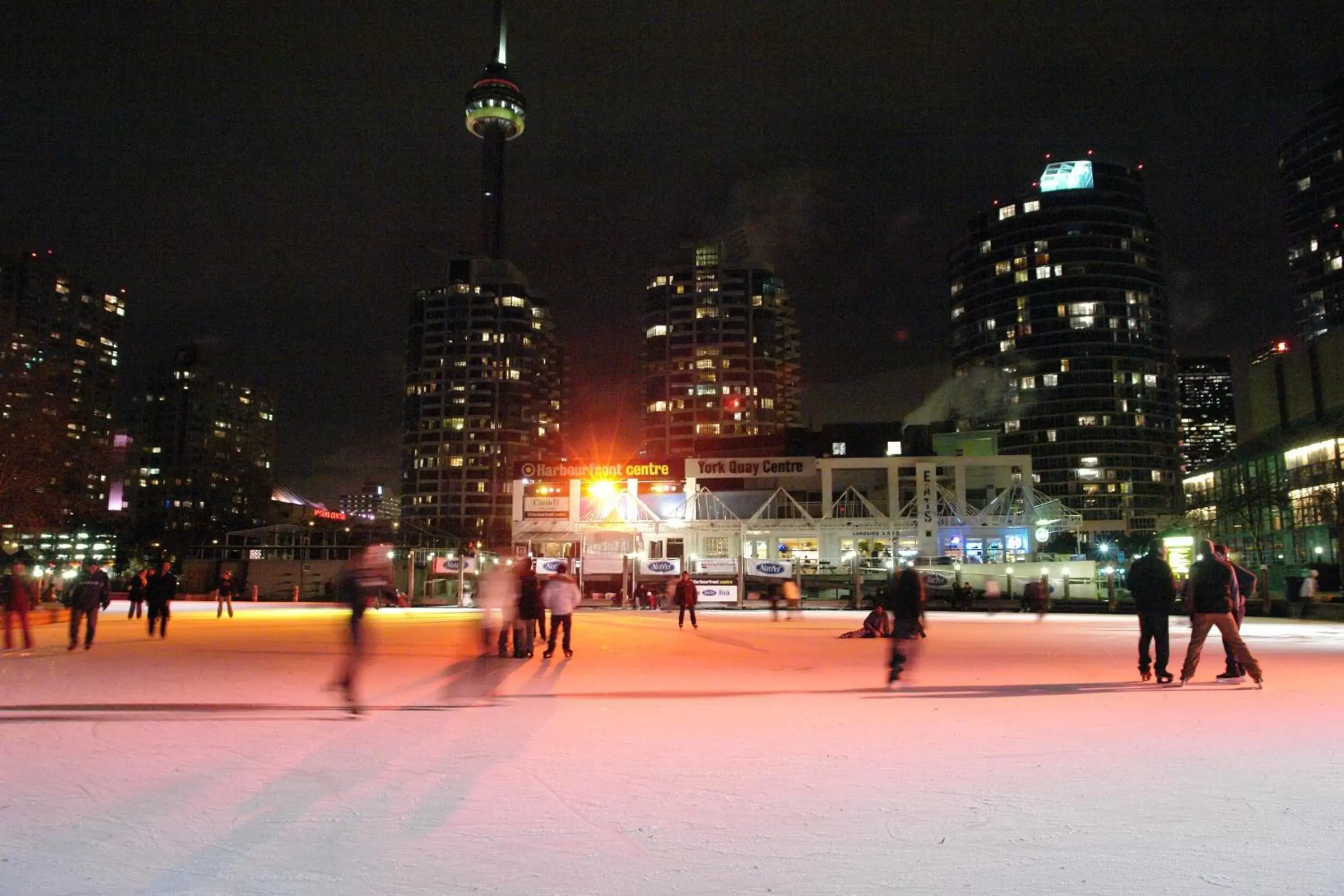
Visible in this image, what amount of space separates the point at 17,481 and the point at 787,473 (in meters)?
40.8

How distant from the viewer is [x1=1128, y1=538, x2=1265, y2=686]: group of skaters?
10977 mm

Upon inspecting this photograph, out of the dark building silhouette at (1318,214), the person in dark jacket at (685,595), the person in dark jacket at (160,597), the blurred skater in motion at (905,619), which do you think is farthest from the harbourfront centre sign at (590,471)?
the dark building silhouette at (1318,214)

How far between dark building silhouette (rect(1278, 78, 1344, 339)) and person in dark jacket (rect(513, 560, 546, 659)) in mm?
189756

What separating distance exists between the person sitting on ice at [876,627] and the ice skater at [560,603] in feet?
26.6

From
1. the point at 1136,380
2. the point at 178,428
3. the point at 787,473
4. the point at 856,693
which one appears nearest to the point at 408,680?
the point at 856,693

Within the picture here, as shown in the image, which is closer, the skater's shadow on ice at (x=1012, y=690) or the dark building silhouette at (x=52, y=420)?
the skater's shadow on ice at (x=1012, y=690)

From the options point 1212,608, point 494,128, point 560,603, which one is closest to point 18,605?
point 560,603

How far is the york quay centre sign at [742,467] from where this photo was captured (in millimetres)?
57344

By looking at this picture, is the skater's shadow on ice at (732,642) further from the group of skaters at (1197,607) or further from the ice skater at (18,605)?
the ice skater at (18,605)

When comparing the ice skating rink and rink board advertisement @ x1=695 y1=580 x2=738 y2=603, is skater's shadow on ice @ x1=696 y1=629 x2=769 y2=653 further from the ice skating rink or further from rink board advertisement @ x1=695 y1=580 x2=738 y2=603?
rink board advertisement @ x1=695 y1=580 x2=738 y2=603

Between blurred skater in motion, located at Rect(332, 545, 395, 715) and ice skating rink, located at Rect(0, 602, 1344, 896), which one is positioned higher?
blurred skater in motion, located at Rect(332, 545, 395, 715)

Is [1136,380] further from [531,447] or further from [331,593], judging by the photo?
[331,593]

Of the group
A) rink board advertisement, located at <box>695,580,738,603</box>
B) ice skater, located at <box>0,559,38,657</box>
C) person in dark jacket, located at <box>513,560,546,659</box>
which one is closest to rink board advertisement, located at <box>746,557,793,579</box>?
rink board advertisement, located at <box>695,580,738,603</box>

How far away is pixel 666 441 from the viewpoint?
161875mm
